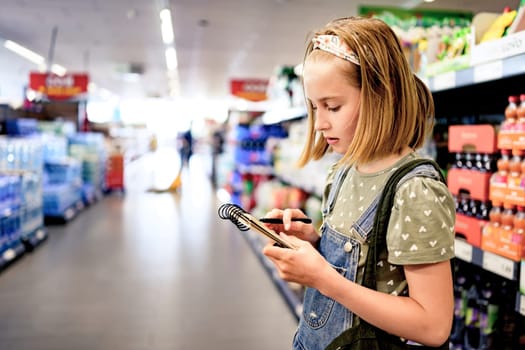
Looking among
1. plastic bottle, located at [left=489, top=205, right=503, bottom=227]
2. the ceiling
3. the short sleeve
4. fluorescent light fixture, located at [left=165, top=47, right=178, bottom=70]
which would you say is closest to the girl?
the short sleeve

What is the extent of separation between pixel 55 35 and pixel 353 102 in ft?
36.4

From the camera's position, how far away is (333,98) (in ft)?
3.13

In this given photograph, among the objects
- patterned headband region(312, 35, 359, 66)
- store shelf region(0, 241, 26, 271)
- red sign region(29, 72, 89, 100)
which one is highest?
red sign region(29, 72, 89, 100)

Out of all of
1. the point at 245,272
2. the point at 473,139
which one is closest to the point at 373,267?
the point at 473,139

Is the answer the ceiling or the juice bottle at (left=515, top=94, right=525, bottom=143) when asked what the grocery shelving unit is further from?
the ceiling

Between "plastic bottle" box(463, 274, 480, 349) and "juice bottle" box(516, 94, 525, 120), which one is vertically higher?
"juice bottle" box(516, 94, 525, 120)

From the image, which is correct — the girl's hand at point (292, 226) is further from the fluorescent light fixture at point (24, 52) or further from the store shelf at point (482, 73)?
the fluorescent light fixture at point (24, 52)

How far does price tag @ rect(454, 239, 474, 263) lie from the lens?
1.61 metres

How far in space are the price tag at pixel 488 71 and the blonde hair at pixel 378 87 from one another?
1.81 ft

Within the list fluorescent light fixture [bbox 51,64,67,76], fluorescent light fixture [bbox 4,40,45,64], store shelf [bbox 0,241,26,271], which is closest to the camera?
store shelf [bbox 0,241,26,271]

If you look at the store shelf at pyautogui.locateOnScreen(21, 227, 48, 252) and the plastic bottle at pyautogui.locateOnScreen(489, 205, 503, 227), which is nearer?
the plastic bottle at pyautogui.locateOnScreen(489, 205, 503, 227)

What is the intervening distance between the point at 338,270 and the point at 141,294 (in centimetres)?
330

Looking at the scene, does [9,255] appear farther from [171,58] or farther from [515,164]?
[171,58]

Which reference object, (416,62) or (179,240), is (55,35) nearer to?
(179,240)
